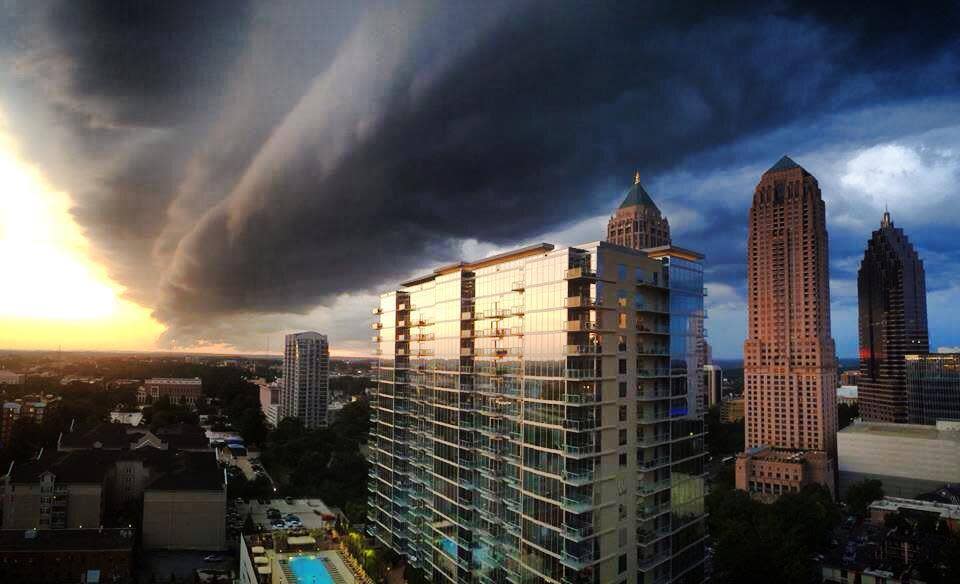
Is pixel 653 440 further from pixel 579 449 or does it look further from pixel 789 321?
pixel 789 321

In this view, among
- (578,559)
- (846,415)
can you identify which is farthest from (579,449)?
(846,415)

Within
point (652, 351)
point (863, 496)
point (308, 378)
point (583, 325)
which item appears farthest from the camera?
point (308, 378)

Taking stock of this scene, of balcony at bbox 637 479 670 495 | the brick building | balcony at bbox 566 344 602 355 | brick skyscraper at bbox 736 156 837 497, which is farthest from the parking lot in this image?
the brick building

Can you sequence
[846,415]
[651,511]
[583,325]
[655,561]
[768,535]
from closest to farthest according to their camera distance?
[583,325] < [651,511] < [655,561] < [768,535] < [846,415]

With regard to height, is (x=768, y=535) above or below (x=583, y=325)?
below

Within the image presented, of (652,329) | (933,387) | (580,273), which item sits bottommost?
(933,387)

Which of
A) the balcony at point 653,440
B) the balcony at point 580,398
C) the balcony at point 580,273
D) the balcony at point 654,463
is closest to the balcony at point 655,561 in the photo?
the balcony at point 654,463

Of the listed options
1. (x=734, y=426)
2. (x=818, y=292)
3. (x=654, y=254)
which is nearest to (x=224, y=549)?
(x=654, y=254)

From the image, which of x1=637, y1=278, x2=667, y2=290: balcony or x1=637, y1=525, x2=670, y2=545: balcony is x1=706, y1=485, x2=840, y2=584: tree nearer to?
x1=637, y1=525, x2=670, y2=545: balcony
